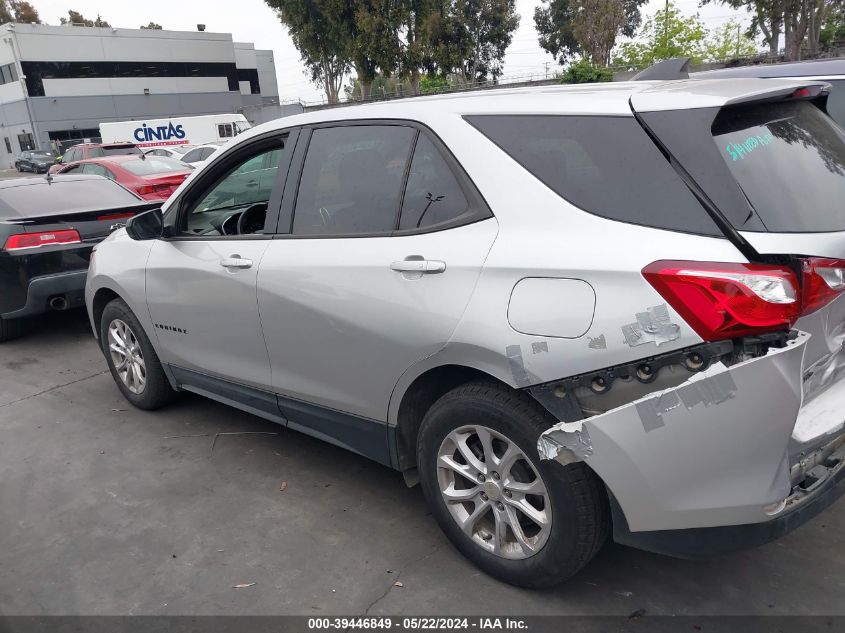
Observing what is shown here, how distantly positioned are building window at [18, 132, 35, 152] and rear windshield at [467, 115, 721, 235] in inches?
2202

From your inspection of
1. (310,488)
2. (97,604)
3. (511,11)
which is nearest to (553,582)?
(310,488)

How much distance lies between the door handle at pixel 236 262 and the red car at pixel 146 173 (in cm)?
876

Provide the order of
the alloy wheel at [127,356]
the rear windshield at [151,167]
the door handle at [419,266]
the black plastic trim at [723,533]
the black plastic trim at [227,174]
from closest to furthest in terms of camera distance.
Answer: the black plastic trim at [723,533] → the door handle at [419,266] → the black plastic trim at [227,174] → the alloy wheel at [127,356] → the rear windshield at [151,167]

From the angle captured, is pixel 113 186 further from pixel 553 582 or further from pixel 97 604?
pixel 553 582

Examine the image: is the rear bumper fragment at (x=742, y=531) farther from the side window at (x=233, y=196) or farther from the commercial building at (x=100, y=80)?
the commercial building at (x=100, y=80)

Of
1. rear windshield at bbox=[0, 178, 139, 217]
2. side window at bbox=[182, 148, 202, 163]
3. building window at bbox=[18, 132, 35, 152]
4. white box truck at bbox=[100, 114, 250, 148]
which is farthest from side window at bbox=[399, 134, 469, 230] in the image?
building window at bbox=[18, 132, 35, 152]

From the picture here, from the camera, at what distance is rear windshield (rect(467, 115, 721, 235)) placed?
2.23m

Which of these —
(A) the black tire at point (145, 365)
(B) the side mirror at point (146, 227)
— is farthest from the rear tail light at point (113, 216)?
(B) the side mirror at point (146, 227)

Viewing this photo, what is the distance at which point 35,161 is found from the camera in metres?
42.2

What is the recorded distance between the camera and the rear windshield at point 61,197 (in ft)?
21.2

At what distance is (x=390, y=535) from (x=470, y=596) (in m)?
0.58

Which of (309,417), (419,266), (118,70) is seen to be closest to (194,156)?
(309,417)

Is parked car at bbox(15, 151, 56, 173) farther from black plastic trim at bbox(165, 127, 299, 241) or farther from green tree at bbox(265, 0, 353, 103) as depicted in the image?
black plastic trim at bbox(165, 127, 299, 241)

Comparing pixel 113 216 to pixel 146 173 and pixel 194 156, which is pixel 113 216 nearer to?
pixel 146 173
